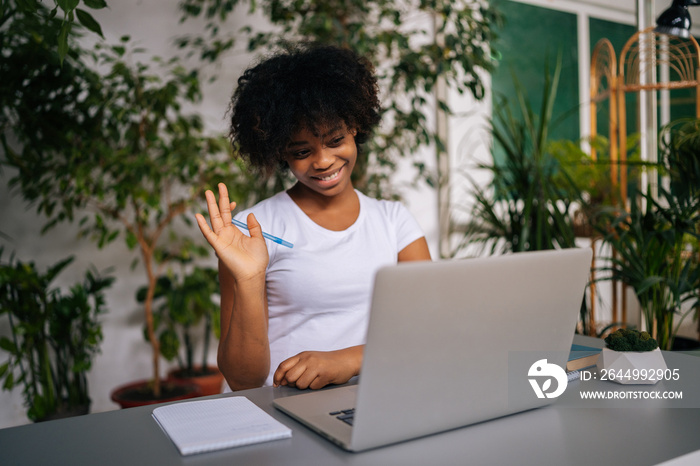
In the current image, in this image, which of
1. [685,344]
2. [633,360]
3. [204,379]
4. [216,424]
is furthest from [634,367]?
[204,379]

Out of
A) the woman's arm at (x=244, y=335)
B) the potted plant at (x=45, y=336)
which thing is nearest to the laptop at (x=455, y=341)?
the woman's arm at (x=244, y=335)

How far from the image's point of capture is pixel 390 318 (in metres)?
0.70

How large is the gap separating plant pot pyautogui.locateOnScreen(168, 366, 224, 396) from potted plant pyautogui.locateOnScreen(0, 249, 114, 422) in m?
0.47

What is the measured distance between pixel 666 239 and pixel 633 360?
3.75 ft

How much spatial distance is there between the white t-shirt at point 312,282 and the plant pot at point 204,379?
1434 millimetres

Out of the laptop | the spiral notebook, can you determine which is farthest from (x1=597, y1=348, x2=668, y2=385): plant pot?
the spiral notebook

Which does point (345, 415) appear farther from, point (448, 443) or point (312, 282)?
point (312, 282)

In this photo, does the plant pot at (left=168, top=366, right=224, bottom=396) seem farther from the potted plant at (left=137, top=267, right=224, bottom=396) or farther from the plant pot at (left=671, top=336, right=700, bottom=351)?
the plant pot at (left=671, top=336, right=700, bottom=351)

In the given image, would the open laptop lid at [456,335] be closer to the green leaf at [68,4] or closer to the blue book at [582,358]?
the blue book at [582,358]

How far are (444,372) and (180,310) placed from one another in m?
2.10

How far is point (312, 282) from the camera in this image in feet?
4.72

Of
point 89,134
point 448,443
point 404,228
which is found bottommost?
point 448,443

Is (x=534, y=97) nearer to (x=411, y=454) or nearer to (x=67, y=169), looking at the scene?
(x=67, y=169)

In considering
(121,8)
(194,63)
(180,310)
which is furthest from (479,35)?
(180,310)
